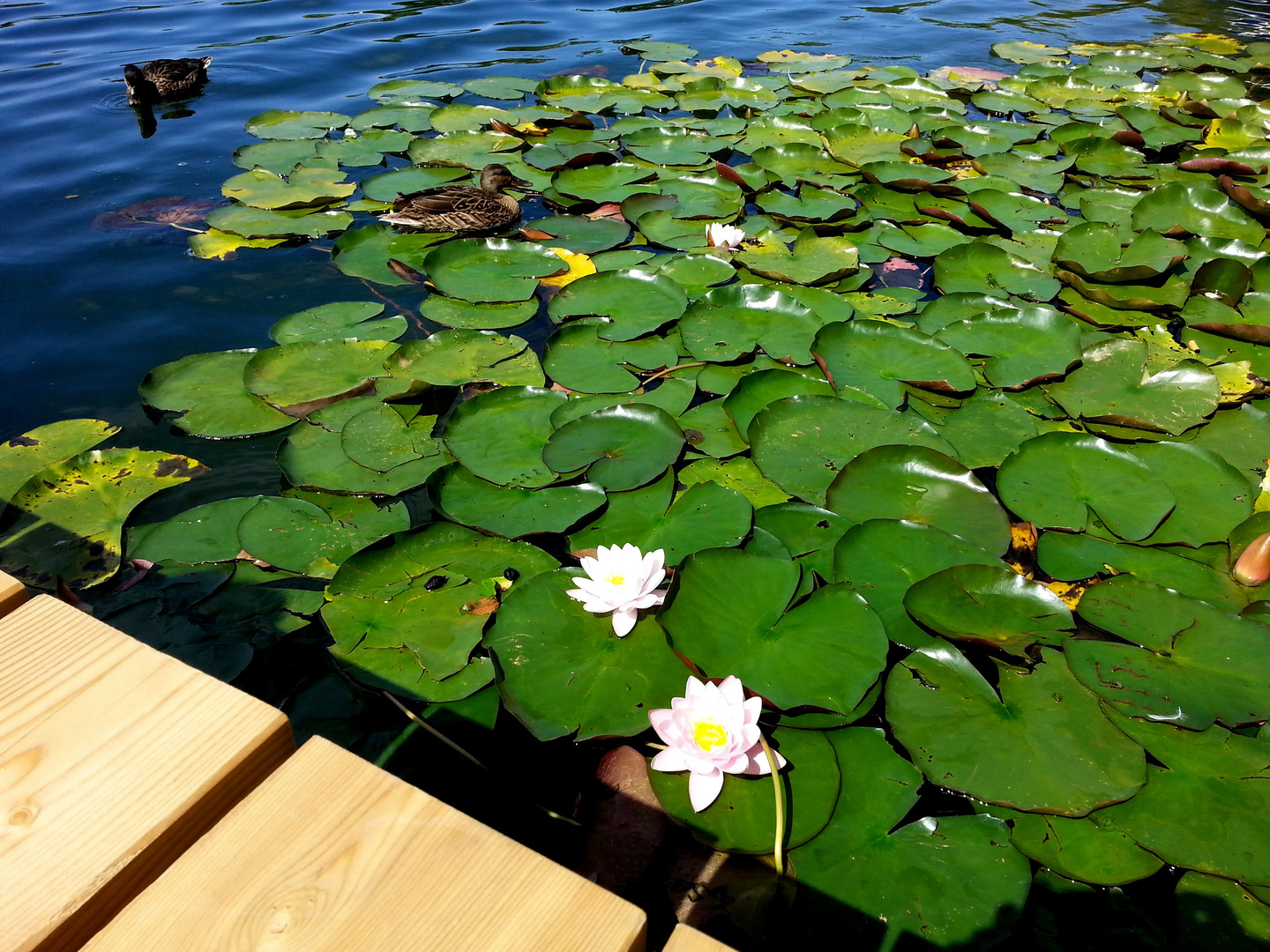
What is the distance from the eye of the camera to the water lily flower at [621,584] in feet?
4.83

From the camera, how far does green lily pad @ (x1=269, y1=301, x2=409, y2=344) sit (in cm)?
253

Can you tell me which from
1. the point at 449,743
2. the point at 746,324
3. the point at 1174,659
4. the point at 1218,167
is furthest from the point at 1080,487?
the point at 1218,167

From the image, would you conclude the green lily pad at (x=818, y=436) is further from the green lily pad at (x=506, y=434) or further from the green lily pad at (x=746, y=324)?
the green lily pad at (x=506, y=434)

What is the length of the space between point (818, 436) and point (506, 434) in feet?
2.81

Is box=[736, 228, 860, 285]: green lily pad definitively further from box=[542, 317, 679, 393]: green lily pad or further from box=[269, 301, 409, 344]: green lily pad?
box=[269, 301, 409, 344]: green lily pad

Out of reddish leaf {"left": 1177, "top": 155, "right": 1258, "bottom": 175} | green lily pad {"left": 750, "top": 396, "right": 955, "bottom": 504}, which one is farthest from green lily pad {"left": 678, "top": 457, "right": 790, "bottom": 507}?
reddish leaf {"left": 1177, "top": 155, "right": 1258, "bottom": 175}

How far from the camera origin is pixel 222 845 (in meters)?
0.74

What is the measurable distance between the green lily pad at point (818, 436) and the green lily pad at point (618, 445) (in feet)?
0.79

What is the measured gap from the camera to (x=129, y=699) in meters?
0.86

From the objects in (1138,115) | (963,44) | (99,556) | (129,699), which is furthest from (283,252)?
(963,44)

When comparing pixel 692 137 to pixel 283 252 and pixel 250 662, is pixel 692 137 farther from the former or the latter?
pixel 250 662

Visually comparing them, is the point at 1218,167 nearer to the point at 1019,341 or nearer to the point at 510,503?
the point at 1019,341

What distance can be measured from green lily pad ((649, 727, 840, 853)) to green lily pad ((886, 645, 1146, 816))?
0.17 meters

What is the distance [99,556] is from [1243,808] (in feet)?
7.89
